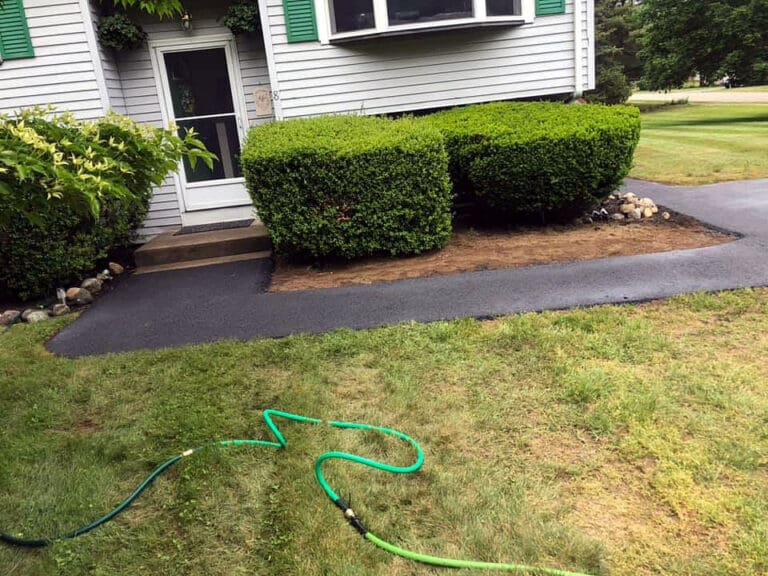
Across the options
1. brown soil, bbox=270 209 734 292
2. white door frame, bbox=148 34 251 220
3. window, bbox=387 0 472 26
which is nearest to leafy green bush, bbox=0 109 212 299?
brown soil, bbox=270 209 734 292

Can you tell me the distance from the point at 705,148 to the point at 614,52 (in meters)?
13.5

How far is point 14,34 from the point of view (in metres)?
6.94

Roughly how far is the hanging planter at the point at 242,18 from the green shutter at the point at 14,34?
7.32 ft

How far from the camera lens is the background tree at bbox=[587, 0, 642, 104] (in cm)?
2309

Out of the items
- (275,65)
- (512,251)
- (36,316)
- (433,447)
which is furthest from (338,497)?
(275,65)

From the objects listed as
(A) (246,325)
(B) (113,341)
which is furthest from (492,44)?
(B) (113,341)

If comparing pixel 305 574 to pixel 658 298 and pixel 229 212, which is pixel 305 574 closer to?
pixel 658 298

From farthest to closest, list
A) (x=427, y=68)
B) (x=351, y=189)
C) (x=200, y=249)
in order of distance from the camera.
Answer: (x=427, y=68) < (x=200, y=249) < (x=351, y=189)

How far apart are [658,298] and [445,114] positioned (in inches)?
153

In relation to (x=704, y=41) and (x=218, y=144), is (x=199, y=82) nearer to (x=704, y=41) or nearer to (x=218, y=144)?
(x=218, y=144)

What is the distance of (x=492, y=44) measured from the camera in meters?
7.59

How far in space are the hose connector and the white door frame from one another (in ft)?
19.4

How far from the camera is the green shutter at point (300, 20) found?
283 inches

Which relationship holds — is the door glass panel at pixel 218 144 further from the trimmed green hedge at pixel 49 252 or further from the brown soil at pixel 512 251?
the brown soil at pixel 512 251
